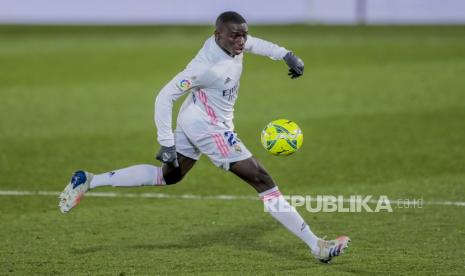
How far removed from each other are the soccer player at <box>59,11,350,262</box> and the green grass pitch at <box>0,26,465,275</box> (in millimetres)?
422

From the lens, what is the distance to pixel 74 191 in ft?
28.7

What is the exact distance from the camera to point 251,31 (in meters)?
30.8

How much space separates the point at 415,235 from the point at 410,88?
1098 centimetres

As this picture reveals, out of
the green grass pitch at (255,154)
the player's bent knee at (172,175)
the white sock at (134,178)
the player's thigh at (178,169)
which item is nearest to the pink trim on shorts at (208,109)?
the player's thigh at (178,169)

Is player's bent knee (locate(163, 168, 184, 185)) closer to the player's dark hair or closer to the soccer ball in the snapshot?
the soccer ball

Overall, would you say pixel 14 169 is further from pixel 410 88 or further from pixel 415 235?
pixel 410 88

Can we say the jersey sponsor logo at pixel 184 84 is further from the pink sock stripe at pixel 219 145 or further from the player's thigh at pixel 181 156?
the player's thigh at pixel 181 156

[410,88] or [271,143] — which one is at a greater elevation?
[410,88]

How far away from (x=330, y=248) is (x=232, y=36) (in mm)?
2072

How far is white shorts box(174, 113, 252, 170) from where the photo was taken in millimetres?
8258

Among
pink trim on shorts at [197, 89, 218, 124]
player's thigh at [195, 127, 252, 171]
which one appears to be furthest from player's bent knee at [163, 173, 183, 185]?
pink trim on shorts at [197, 89, 218, 124]

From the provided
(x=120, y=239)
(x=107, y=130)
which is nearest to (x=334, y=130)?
(x=107, y=130)

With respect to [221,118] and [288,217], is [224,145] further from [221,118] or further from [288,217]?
[288,217]

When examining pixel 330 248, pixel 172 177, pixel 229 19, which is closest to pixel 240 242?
pixel 172 177
